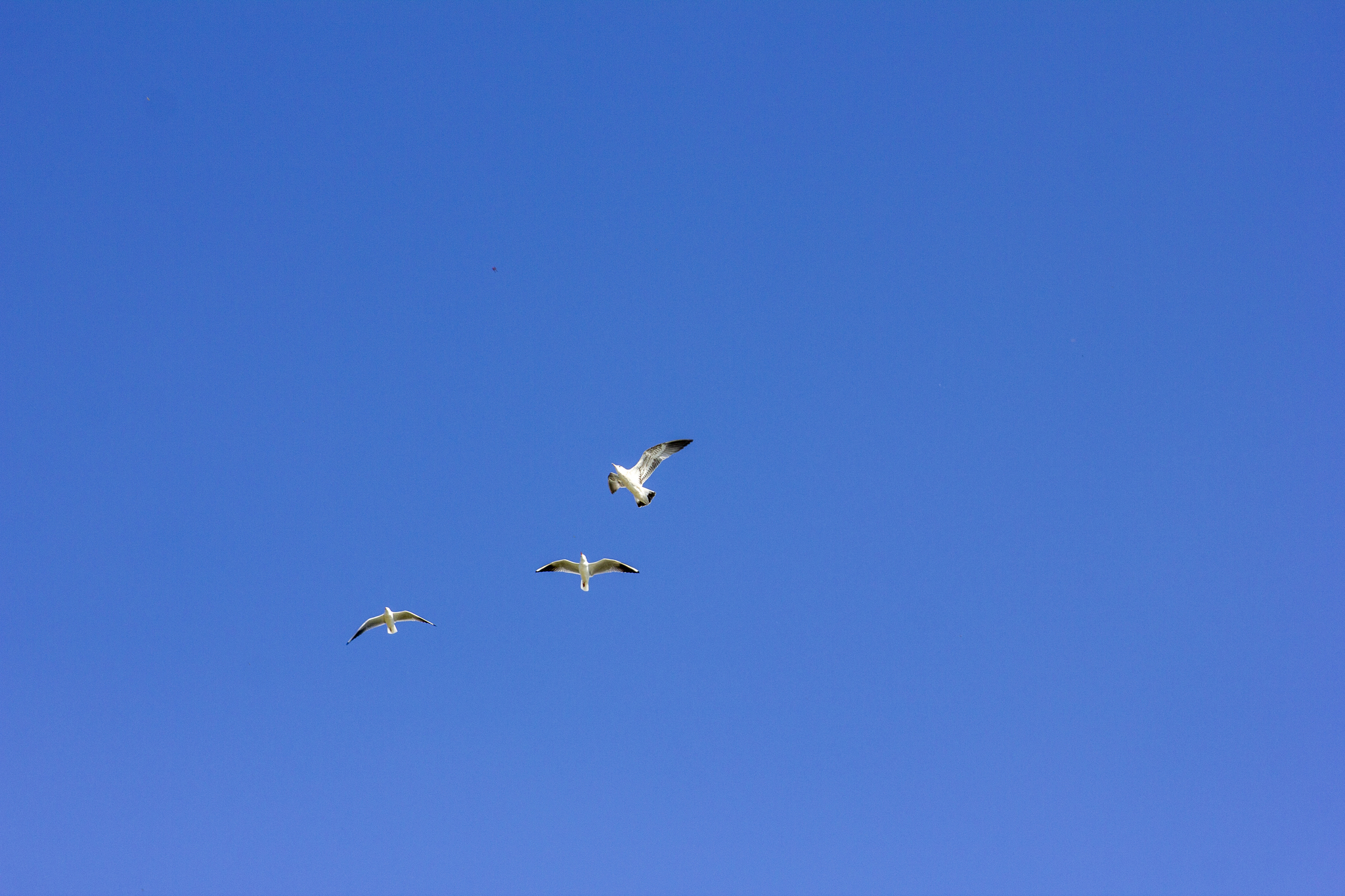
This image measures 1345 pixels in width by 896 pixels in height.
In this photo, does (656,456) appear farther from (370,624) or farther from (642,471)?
(370,624)

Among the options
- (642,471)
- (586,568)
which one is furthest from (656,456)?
(586,568)

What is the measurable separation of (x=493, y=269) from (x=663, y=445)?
7215mm

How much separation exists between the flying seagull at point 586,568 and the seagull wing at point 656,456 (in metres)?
2.89

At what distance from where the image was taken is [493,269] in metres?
32.1

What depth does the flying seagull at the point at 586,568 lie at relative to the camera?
33.1 metres

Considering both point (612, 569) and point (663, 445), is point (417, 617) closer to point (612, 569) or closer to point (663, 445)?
point (612, 569)

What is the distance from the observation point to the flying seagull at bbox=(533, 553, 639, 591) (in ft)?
109

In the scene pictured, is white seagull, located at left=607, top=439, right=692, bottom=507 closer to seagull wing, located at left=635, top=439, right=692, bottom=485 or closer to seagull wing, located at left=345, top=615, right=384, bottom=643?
seagull wing, located at left=635, top=439, right=692, bottom=485

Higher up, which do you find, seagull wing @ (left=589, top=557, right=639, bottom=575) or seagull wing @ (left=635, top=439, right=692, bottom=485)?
seagull wing @ (left=635, top=439, right=692, bottom=485)

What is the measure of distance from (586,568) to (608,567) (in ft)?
2.31

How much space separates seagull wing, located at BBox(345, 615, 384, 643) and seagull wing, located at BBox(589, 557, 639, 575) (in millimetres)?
7004

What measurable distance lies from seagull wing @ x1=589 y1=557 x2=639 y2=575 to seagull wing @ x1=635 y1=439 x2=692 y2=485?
2.81m

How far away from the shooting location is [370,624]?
3481 centimetres

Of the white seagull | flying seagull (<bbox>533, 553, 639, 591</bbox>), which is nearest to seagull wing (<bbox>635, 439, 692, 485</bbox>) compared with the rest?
the white seagull
